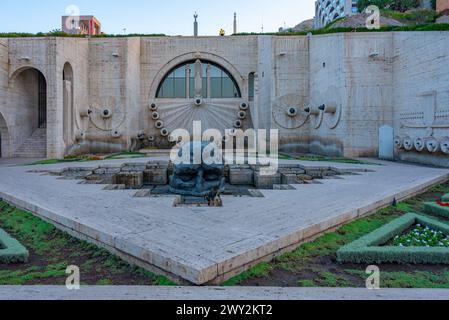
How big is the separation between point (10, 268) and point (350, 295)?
3.31 metres

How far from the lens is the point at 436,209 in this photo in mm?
5621

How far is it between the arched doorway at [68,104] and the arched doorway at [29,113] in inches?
50.2

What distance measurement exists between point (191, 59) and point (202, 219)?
708 inches

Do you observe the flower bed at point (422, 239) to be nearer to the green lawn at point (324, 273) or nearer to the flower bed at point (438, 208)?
the green lawn at point (324, 273)

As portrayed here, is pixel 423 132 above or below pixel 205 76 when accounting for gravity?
below

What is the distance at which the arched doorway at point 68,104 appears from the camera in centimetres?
1556

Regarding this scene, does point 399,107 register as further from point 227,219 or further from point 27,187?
point 27,187

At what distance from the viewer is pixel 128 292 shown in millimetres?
2736

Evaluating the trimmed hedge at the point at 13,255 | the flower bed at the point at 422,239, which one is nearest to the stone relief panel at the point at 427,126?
the flower bed at the point at 422,239

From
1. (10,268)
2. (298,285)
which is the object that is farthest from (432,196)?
(10,268)

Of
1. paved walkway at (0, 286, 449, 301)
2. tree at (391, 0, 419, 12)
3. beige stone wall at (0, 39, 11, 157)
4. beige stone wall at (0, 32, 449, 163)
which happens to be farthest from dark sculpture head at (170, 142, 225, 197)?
tree at (391, 0, 419, 12)

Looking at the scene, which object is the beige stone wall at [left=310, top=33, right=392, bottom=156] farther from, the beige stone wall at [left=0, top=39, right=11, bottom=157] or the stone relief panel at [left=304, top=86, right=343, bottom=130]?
the beige stone wall at [left=0, top=39, right=11, bottom=157]

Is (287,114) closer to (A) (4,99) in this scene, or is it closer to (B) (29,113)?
(B) (29,113)

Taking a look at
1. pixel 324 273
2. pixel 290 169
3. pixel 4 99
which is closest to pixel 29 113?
pixel 4 99
